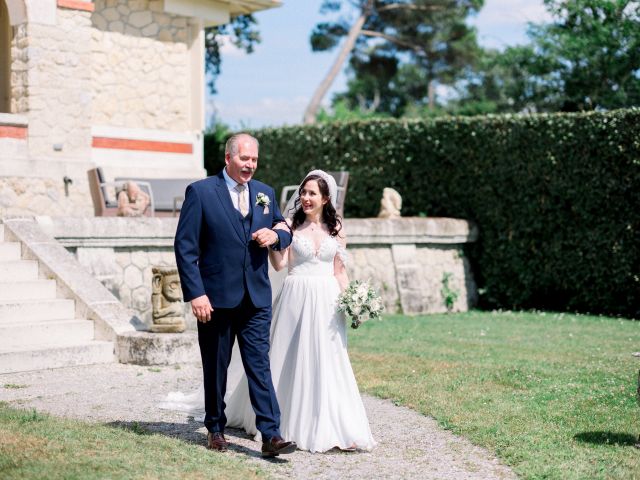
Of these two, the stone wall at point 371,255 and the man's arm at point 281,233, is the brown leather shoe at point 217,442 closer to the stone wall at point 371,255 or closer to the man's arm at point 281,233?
the man's arm at point 281,233

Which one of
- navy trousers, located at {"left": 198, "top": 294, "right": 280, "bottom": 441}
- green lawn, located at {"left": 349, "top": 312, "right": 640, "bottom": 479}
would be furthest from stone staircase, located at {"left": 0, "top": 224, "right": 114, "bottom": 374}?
navy trousers, located at {"left": 198, "top": 294, "right": 280, "bottom": 441}

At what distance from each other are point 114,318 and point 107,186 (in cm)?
443

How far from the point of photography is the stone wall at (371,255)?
11.7 meters

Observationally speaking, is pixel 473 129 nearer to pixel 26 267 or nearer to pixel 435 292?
pixel 435 292

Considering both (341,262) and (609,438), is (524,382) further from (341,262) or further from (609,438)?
(341,262)

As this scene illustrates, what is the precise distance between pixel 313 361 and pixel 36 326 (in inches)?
167

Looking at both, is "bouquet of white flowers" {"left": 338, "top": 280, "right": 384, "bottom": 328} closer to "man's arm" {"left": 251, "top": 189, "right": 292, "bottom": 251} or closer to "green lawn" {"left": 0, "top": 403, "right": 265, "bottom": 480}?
"man's arm" {"left": 251, "top": 189, "right": 292, "bottom": 251}

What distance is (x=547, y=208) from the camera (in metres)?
15.3

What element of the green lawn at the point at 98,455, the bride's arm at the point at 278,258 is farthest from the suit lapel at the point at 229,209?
the green lawn at the point at 98,455

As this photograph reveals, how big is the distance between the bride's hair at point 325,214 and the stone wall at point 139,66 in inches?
398

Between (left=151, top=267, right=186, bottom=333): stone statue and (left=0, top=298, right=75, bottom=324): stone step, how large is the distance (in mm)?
934

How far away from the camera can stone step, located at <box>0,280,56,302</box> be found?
33.0 feet

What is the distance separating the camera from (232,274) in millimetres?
5938

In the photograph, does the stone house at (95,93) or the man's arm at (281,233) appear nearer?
the man's arm at (281,233)
